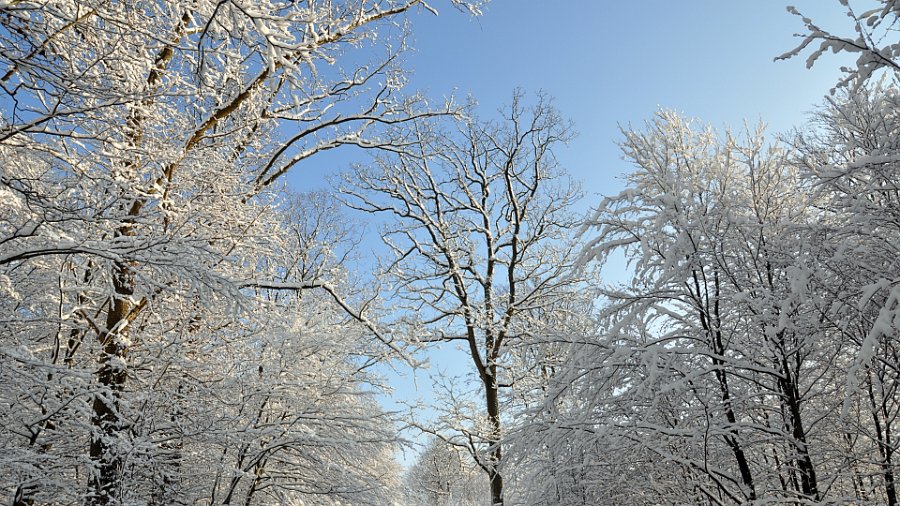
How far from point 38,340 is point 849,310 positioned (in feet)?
27.2

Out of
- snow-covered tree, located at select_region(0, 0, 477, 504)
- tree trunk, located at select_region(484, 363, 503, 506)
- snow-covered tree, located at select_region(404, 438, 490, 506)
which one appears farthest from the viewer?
snow-covered tree, located at select_region(404, 438, 490, 506)

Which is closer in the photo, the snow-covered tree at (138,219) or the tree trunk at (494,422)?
the snow-covered tree at (138,219)


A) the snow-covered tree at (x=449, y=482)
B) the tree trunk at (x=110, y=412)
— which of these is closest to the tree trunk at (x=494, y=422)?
the tree trunk at (x=110, y=412)

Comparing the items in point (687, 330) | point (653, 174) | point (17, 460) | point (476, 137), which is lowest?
point (17, 460)

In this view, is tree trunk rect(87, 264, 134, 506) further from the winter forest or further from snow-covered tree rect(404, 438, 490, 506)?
snow-covered tree rect(404, 438, 490, 506)

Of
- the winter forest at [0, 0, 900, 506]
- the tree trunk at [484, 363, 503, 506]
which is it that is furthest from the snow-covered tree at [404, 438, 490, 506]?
the winter forest at [0, 0, 900, 506]

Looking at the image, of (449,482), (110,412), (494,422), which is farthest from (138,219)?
(449,482)

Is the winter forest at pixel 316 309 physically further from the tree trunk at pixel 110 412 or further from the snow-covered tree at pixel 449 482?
the snow-covered tree at pixel 449 482

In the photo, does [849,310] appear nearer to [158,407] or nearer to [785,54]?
[785,54]

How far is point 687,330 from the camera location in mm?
4758

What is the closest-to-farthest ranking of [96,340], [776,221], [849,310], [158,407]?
[849,310]
[776,221]
[158,407]
[96,340]

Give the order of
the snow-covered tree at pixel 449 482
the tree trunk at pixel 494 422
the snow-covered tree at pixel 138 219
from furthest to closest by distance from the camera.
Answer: the snow-covered tree at pixel 449 482 → the tree trunk at pixel 494 422 → the snow-covered tree at pixel 138 219

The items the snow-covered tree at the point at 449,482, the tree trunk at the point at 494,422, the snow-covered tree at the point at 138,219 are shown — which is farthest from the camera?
the snow-covered tree at the point at 449,482

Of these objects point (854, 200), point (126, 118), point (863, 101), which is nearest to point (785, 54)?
point (854, 200)
